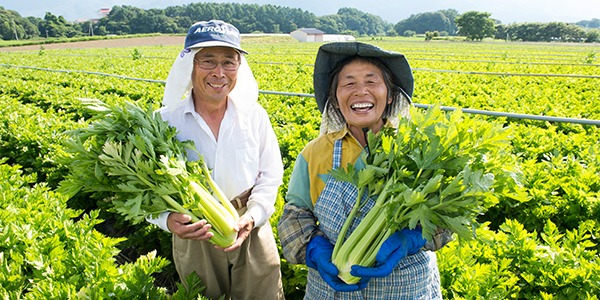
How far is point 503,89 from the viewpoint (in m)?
10.1

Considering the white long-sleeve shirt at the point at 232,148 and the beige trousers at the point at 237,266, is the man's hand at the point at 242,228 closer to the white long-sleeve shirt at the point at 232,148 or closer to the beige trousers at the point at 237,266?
the white long-sleeve shirt at the point at 232,148

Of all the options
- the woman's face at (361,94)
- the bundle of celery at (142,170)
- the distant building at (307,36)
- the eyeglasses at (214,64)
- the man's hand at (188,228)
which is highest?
the distant building at (307,36)

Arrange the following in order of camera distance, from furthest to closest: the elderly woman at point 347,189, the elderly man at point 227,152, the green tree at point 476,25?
the green tree at point 476,25
the elderly man at point 227,152
the elderly woman at point 347,189

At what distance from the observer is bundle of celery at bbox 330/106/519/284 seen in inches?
55.9

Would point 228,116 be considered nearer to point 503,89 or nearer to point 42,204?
point 42,204

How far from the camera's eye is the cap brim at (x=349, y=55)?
1812mm

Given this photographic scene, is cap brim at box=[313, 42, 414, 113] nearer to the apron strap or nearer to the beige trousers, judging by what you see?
the apron strap

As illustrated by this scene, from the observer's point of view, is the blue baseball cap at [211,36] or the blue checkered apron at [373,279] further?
the blue baseball cap at [211,36]

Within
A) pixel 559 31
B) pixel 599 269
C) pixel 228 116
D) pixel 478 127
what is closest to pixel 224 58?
pixel 228 116

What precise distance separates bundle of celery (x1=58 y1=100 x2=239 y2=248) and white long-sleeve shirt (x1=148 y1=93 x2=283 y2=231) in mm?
123

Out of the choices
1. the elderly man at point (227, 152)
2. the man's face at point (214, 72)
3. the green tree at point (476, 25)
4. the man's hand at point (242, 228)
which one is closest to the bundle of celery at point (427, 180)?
the man's hand at point (242, 228)

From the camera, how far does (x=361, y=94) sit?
1784 millimetres

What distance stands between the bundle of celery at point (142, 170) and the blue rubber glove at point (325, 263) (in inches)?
23.6

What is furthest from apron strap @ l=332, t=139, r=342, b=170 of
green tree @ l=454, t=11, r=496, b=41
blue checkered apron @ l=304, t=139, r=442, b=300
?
green tree @ l=454, t=11, r=496, b=41
